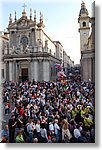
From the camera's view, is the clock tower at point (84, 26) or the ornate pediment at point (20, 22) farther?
the ornate pediment at point (20, 22)

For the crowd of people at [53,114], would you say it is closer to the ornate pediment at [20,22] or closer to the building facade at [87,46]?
the building facade at [87,46]

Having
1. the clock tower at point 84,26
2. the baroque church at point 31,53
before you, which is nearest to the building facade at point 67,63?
the baroque church at point 31,53

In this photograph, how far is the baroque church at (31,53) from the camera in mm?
5429

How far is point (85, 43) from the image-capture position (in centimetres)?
482

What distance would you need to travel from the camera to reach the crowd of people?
14.1 ft

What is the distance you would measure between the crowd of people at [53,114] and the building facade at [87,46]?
0.79 feet

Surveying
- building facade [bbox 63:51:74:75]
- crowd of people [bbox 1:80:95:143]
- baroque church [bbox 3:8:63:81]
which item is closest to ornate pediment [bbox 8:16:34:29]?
baroque church [bbox 3:8:63:81]

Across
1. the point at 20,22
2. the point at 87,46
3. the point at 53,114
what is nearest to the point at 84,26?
the point at 87,46

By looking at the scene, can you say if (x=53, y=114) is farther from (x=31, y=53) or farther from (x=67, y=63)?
(x=31, y=53)

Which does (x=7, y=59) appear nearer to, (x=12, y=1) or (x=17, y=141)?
(x=12, y=1)

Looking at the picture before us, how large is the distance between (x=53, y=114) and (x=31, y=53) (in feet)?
10.9

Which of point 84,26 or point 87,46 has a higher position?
point 84,26

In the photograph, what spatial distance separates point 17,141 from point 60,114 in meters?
0.96

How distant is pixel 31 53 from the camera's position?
7.61 m
